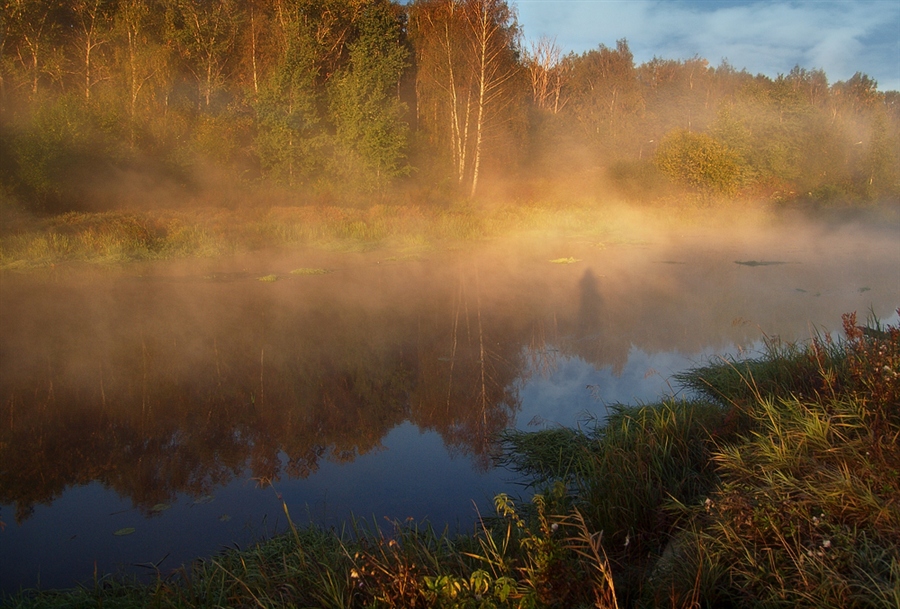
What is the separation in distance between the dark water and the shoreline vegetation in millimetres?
681

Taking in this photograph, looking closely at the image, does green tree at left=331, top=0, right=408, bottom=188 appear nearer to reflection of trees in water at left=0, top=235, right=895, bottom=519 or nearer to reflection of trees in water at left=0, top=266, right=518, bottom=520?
reflection of trees in water at left=0, top=235, right=895, bottom=519

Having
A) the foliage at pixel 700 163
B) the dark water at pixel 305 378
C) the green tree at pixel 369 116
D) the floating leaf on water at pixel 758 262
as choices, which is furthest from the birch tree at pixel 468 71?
the dark water at pixel 305 378

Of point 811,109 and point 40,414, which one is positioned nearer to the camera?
point 40,414

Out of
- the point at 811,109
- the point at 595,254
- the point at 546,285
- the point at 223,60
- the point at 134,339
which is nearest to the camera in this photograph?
the point at 134,339

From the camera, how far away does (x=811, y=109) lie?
4175 centimetres

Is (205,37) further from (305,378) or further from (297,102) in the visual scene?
(305,378)

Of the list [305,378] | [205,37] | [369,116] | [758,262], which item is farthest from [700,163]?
[305,378]

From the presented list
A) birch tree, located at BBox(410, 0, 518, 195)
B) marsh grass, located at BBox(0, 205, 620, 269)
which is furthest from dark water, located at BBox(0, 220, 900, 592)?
birch tree, located at BBox(410, 0, 518, 195)

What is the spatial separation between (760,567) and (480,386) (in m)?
4.36

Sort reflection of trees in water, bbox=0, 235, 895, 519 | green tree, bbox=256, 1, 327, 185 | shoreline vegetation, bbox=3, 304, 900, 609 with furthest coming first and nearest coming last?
1. green tree, bbox=256, 1, 327, 185
2. reflection of trees in water, bbox=0, 235, 895, 519
3. shoreline vegetation, bbox=3, 304, 900, 609

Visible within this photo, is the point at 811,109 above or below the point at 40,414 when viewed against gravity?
above

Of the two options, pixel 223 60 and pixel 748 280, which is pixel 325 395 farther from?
pixel 223 60

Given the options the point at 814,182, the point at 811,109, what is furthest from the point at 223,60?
the point at 811,109

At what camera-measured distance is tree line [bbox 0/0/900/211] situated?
23719mm
